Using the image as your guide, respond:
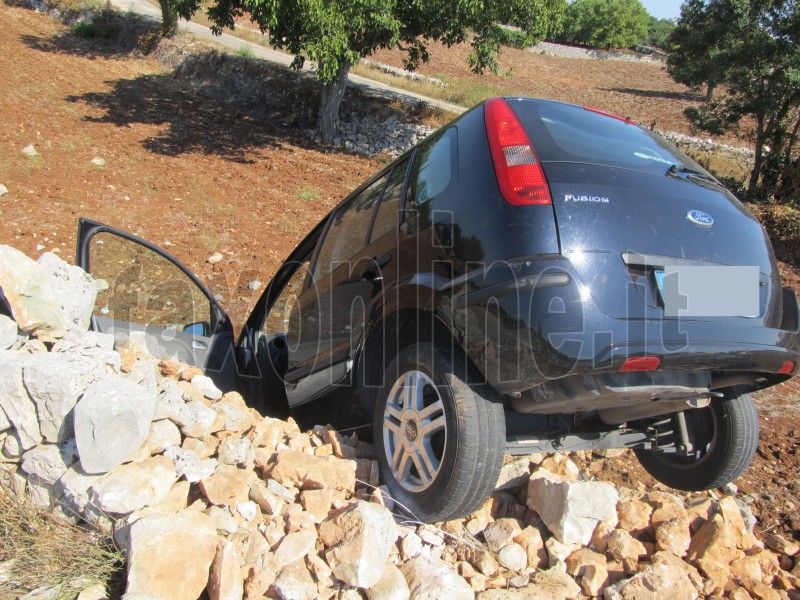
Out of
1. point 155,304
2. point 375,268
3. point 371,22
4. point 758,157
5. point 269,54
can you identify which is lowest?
point 155,304

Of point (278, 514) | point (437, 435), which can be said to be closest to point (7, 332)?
point (278, 514)

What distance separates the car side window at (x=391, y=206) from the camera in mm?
2924

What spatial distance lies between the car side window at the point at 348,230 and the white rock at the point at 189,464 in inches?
51.5

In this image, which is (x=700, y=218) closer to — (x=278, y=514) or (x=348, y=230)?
(x=348, y=230)

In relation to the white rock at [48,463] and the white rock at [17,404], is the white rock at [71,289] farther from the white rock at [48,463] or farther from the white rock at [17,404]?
the white rock at [48,463]

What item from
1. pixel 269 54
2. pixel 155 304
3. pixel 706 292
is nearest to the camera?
pixel 706 292

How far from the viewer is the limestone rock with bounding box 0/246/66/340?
278 centimetres

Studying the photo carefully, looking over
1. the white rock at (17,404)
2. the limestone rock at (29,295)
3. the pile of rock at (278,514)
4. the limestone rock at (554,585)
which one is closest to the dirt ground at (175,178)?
the pile of rock at (278,514)

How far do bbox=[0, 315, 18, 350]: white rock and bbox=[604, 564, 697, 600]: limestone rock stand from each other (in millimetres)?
2837

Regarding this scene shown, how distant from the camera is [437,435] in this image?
2504 mm

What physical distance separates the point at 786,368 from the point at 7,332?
3.35 metres

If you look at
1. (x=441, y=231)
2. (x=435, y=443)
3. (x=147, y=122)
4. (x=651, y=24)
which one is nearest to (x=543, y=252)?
(x=441, y=231)

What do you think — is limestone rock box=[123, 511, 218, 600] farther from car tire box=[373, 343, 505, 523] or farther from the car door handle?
the car door handle

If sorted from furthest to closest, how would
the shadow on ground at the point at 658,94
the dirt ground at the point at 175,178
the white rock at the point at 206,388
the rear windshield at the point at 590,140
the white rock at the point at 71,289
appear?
the shadow on ground at the point at 658,94 → the dirt ground at the point at 175,178 → the white rock at the point at 206,388 → the white rock at the point at 71,289 → the rear windshield at the point at 590,140
